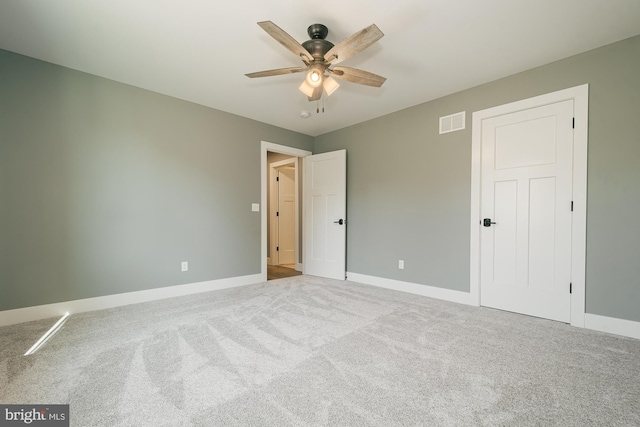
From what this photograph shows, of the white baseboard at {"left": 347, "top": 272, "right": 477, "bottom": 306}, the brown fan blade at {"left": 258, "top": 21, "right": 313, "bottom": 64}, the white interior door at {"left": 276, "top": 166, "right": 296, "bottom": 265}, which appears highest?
the brown fan blade at {"left": 258, "top": 21, "right": 313, "bottom": 64}

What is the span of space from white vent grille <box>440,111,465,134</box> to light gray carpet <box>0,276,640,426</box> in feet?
7.23

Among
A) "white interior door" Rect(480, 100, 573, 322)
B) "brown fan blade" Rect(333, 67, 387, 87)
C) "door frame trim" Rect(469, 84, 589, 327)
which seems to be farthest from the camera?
"white interior door" Rect(480, 100, 573, 322)

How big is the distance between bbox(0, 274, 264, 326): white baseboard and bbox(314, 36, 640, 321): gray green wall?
81.8 inches

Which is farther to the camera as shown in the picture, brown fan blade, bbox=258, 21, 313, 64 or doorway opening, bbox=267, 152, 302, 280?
doorway opening, bbox=267, 152, 302, 280

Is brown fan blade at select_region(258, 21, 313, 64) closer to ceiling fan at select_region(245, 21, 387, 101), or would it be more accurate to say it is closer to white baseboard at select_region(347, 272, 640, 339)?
ceiling fan at select_region(245, 21, 387, 101)

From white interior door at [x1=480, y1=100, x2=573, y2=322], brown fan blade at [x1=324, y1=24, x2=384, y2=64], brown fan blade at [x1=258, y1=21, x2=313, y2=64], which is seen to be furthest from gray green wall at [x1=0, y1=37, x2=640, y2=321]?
brown fan blade at [x1=258, y1=21, x2=313, y2=64]

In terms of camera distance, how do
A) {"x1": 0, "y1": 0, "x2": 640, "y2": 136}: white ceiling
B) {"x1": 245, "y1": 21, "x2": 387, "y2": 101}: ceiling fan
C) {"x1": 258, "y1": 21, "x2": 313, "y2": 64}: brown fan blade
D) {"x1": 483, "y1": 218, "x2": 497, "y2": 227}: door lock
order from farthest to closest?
{"x1": 483, "y1": 218, "x2": 497, "y2": 227}: door lock
{"x1": 0, "y1": 0, "x2": 640, "y2": 136}: white ceiling
{"x1": 245, "y1": 21, "x2": 387, "y2": 101}: ceiling fan
{"x1": 258, "y1": 21, "x2": 313, "y2": 64}: brown fan blade

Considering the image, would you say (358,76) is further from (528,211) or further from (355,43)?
(528,211)

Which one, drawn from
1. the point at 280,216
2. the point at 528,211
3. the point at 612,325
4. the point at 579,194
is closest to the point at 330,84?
the point at 528,211

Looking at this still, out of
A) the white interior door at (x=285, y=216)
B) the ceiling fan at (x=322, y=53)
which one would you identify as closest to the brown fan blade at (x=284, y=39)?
the ceiling fan at (x=322, y=53)

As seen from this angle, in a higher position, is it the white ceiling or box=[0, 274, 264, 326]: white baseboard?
the white ceiling

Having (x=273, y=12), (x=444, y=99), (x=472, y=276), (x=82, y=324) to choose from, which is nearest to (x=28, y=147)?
(x=82, y=324)

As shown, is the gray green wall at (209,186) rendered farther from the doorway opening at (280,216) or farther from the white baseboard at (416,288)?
the doorway opening at (280,216)

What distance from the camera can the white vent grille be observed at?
319 cm
